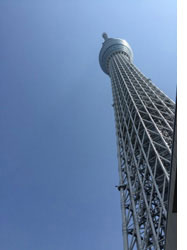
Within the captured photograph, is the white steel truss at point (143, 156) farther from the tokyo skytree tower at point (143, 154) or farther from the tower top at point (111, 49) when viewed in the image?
the tower top at point (111, 49)

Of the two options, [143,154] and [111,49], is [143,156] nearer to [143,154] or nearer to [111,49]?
[143,154]

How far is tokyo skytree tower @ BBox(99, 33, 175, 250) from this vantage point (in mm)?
25158

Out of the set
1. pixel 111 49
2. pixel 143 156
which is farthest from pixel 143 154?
pixel 111 49

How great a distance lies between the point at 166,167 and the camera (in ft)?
87.9

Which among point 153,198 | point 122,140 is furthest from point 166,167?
point 122,140

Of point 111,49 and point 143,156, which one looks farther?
point 111,49

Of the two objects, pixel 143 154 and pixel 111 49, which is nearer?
pixel 143 154

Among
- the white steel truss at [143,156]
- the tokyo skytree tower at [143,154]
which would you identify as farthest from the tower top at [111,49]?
the white steel truss at [143,156]

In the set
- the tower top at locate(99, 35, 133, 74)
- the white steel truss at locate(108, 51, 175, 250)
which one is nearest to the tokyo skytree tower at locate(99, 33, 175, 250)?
the white steel truss at locate(108, 51, 175, 250)

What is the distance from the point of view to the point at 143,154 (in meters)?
31.7

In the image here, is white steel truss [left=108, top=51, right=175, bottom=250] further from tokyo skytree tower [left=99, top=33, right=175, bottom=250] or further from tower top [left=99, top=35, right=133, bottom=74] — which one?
tower top [left=99, top=35, right=133, bottom=74]

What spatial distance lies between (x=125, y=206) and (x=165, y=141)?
29.1 feet

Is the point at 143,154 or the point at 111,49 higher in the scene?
the point at 111,49
